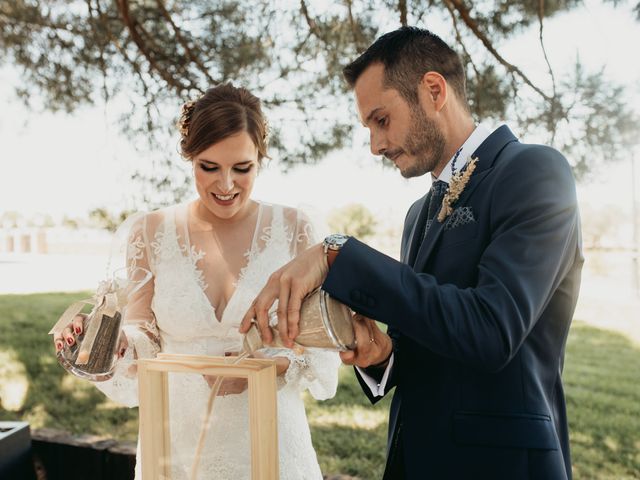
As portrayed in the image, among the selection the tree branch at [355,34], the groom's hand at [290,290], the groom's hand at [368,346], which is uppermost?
the tree branch at [355,34]

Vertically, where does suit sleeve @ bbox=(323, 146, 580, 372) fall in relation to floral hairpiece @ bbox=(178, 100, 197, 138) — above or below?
below

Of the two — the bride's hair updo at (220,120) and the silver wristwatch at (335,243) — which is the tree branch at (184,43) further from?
the silver wristwatch at (335,243)

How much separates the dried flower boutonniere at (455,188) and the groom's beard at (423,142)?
0.13m

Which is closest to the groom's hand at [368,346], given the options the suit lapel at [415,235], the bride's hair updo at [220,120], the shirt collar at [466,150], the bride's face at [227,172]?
the suit lapel at [415,235]

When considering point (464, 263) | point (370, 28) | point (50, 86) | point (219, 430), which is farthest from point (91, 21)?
point (464, 263)

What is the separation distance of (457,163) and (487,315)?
0.57 metres

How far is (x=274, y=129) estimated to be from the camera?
17.3 feet

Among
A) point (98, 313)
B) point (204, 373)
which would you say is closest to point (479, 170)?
point (204, 373)

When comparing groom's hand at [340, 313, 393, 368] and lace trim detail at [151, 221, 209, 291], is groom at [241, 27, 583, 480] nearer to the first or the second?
groom's hand at [340, 313, 393, 368]

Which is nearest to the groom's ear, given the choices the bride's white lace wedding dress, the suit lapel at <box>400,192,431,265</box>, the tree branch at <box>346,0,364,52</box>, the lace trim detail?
the suit lapel at <box>400,192,431,265</box>

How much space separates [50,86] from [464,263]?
526 cm

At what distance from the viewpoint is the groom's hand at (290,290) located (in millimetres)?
1323

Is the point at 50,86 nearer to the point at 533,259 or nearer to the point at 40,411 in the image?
the point at 40,411

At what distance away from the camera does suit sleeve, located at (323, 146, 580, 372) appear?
3.96 ft
